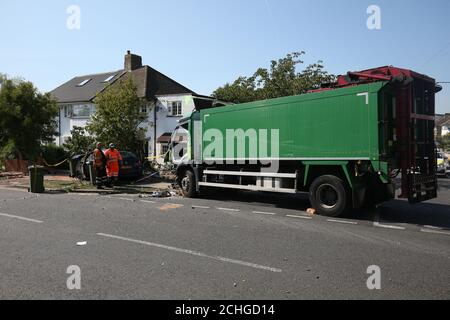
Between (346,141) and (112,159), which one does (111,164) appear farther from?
(346,141)

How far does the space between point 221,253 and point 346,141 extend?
4432mm

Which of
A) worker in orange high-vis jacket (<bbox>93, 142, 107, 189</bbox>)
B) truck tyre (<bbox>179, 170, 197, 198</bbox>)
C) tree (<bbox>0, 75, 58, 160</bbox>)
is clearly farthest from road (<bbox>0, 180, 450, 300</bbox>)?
tree (<bbox>0, 75, 58, 160</bbox>)

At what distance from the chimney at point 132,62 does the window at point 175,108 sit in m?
9.05

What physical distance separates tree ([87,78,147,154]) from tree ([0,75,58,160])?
3.81 m

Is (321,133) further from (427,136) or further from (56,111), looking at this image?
(56,111)

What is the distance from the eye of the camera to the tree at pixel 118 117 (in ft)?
67.7

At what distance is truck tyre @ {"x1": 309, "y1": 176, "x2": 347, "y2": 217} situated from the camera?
885cm

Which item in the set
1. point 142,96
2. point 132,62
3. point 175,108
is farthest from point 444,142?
point 142,96

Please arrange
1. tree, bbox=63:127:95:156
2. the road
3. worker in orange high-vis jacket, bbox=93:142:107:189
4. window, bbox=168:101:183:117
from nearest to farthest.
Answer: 1. the road
2. worker in orange high-vis jacket, bbox=93:142:107:189
3. tree, bbox=63:127:95:156
4. window, bbox=168:101:183:117

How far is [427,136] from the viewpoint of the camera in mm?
9555

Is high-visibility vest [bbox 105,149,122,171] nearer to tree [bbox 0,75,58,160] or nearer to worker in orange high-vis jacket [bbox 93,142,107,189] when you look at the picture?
worker in orange high-vis jacket [bbox 93,142,107,189]

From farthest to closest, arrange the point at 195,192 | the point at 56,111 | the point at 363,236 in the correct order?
the point at 56,111
the point at 195,192
the point at 363,236
